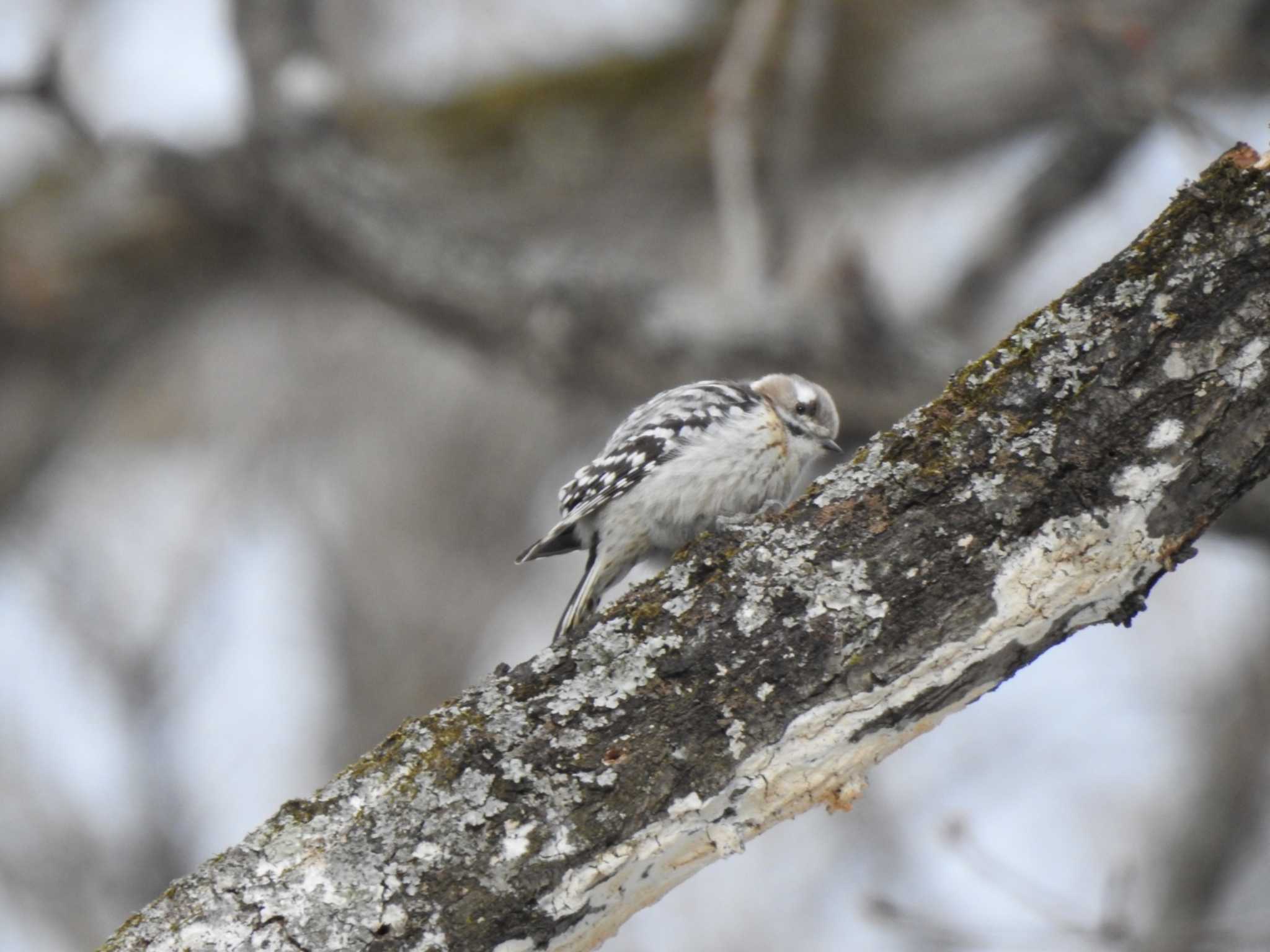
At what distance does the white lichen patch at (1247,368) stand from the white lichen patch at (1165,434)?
0.11 m

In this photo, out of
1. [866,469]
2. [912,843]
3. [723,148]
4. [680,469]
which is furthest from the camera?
[912,843]

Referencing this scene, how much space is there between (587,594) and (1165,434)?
2036mm

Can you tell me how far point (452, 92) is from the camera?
7598 mm

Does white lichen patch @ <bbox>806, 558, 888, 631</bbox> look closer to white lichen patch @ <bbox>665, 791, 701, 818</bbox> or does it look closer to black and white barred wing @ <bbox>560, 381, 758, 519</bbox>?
white lichen patch @ <bbox>665, 791, 701, 818</bbox>

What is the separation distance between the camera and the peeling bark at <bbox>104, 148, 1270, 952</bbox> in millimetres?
2107

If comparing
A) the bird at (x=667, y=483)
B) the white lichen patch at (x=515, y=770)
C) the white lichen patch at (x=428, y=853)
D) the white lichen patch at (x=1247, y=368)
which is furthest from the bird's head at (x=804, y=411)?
the white lichen patch at (x=428, y=853)

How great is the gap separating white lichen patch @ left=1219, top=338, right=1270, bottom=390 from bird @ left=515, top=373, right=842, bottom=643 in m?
1.91

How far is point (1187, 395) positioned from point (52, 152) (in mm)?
6842

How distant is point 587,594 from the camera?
152 inches

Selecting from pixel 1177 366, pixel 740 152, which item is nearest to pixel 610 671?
pixel 1177 366

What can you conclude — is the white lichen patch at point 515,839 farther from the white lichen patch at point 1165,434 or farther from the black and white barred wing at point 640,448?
the black and white barred wing at point 640,448

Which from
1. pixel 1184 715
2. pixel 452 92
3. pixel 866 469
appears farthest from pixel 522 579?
pixel 866 469

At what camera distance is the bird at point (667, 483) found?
385 cm

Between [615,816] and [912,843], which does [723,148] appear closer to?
[615,816]
